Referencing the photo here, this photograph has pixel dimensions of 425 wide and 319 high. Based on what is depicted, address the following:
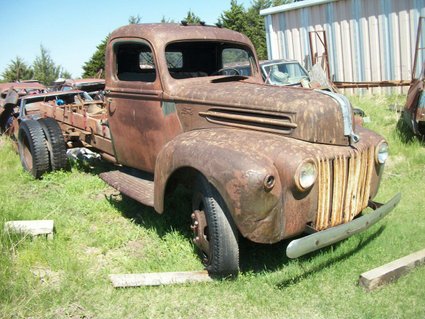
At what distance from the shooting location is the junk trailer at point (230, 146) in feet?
9.67

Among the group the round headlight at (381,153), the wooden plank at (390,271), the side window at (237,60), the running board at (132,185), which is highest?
the side window at (237,60)

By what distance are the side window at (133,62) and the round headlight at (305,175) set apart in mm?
2098

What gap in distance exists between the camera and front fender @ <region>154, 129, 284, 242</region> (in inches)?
113

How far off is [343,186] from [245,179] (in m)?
0.82

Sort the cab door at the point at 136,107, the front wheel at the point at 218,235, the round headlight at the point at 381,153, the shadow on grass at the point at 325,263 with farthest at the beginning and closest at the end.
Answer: the cab door at the point at 136,107 < the round headlight at the point at 381,153 < the shadow on grass at the point at 325,263 < the front wheel at the point at 218,235

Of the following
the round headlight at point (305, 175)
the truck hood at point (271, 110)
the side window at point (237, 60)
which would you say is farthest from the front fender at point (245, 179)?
the side window at point (237, 60)

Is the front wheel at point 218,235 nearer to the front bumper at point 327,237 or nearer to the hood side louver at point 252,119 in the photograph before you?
the front bumper at point 327,237

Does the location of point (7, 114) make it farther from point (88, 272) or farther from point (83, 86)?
point (88, 272)

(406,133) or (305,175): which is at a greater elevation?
(305,175)

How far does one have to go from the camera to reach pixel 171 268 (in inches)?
140

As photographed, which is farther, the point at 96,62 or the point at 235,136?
the point at 96,62

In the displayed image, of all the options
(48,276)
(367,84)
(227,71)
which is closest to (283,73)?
(367,84)

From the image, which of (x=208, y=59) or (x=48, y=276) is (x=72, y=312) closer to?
(x=48, y=276)

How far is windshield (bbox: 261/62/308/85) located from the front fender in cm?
616
